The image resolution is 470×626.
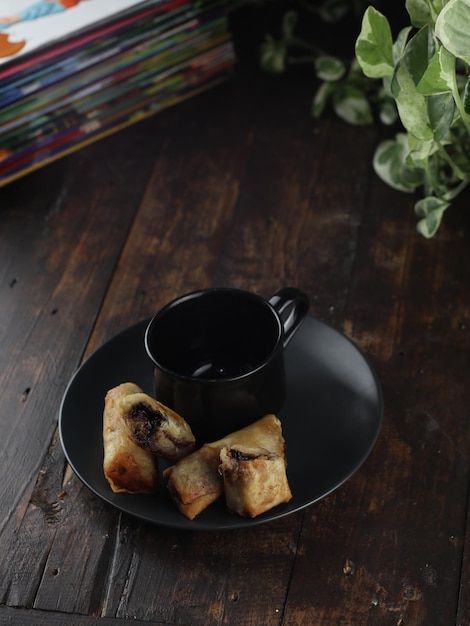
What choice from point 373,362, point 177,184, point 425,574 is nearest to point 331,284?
point 373,362

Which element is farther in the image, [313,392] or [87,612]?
[313,392]

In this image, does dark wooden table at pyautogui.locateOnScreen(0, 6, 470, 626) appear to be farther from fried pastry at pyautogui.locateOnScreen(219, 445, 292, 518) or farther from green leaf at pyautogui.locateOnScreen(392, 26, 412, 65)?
green leaf at pyautogui.locateOnScreen(392, 26, 412, 65)

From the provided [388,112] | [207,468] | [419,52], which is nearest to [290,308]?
[207,468]

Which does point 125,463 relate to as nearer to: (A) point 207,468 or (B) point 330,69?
(A) point 207,468

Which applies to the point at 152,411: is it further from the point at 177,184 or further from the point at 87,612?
the point at 177,184

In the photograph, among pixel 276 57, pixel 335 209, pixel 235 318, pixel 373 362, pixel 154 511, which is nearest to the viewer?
pixel 154 511

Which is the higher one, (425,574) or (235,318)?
(235,318)

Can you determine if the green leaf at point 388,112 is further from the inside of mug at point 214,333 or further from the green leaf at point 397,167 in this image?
the inside of mug at point 214,333
